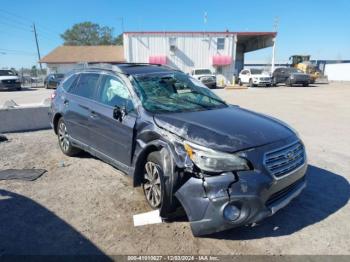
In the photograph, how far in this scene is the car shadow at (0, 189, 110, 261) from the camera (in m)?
2.85

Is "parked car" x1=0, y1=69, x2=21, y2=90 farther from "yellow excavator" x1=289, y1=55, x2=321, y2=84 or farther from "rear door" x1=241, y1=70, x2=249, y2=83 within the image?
"yellow excavator" x1=289, y1=55, x2=321, y2=84

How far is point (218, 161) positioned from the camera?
2.75 m

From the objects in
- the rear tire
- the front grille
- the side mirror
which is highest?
the side mirror

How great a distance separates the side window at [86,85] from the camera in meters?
4.73

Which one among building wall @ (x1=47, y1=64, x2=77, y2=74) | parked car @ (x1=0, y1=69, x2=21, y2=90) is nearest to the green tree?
building wall @ (x1=47, y1=64, x2=77, y2=74)

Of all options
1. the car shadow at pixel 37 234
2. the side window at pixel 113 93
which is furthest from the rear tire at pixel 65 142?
the car shadow at pixel 37 234

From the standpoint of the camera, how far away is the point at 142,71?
4.36 meters

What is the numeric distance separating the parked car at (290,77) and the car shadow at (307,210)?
26104 millimetres

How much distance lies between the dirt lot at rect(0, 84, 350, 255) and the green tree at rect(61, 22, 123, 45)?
72.7 m

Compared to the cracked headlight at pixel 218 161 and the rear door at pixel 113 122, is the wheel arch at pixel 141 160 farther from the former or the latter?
the cracked headlight at pixel 218 161

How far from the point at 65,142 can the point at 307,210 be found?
4.51 m

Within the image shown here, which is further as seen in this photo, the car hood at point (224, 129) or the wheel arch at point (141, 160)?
the wheel arch at point (141, 160)

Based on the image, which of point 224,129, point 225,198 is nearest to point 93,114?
point 224,129

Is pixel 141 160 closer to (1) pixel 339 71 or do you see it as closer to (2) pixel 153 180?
(2) pixel 153 180
